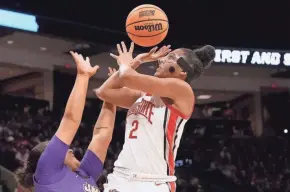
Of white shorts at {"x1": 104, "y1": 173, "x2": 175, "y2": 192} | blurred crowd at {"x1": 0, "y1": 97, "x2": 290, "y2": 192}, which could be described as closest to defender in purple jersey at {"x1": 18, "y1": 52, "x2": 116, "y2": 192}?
white shorts at {"x1": 104, "y1": 173, "x2": 175, "y2": 192}

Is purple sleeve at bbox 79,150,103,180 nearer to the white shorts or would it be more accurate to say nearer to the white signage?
the white shorts

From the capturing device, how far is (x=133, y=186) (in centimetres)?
311

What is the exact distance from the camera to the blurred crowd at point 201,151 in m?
11.8

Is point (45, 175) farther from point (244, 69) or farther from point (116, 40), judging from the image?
point (244, 69)

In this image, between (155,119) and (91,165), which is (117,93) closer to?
(155,119)

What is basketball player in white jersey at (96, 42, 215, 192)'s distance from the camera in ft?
10.2

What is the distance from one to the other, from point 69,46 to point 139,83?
36.2 feet

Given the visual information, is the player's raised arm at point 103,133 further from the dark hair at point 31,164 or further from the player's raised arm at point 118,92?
the dark hair at point 31,164

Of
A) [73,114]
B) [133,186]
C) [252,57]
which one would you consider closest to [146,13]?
[73,114]

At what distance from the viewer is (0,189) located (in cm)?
909

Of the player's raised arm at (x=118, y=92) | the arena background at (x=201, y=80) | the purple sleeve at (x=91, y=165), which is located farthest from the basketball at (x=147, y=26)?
the arena background at (x=201, y=80)

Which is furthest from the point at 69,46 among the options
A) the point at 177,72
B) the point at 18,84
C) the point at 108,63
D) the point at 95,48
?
the point at 177,72

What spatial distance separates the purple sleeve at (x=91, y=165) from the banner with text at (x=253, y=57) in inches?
439

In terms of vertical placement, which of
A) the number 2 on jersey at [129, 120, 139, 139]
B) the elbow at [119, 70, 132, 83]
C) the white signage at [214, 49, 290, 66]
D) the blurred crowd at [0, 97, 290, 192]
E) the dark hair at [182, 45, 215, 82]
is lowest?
the blurred crowd at [0, 97, 290, 192]
